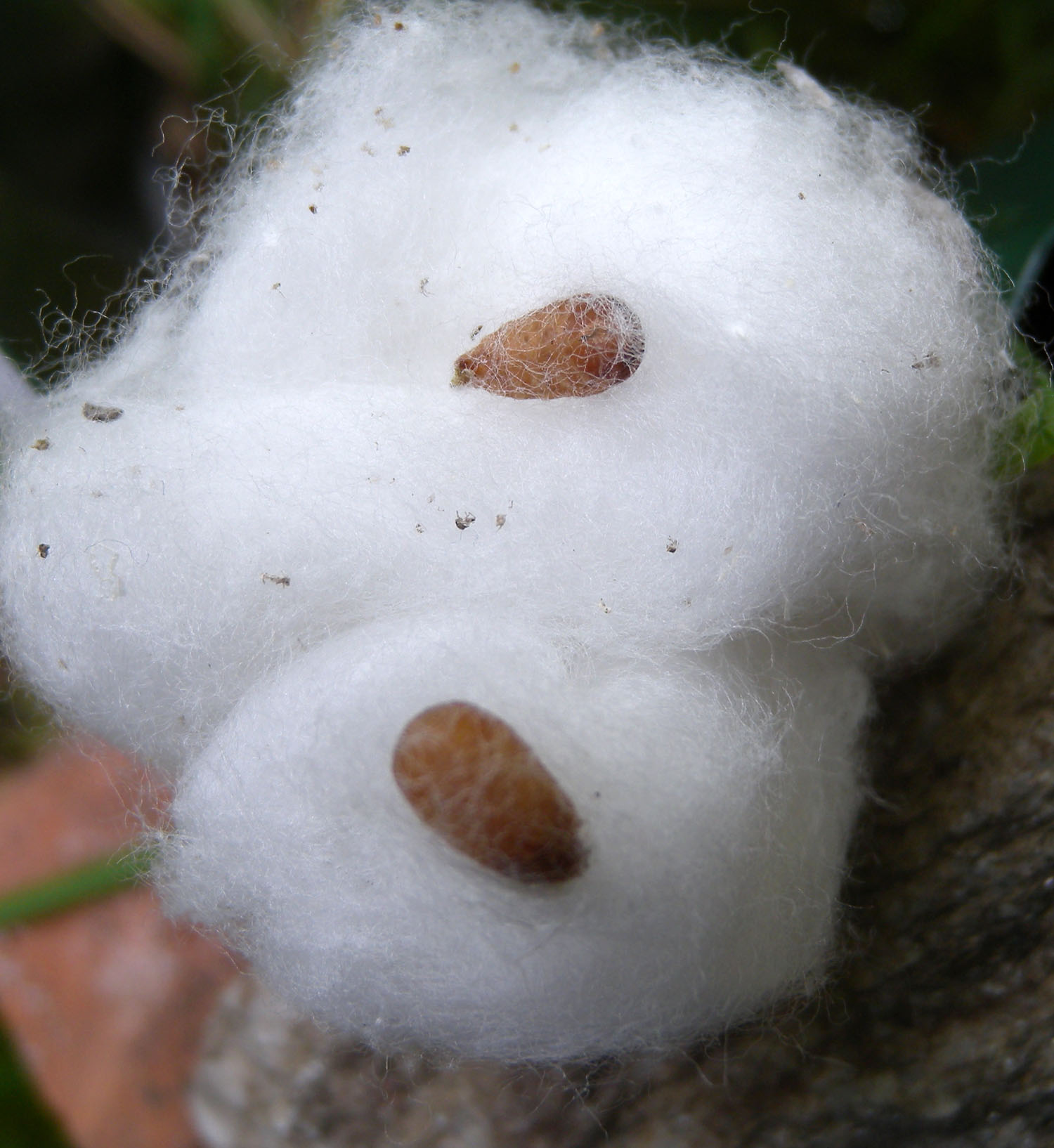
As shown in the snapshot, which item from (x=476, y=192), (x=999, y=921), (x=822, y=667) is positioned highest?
(x=476, y=192)

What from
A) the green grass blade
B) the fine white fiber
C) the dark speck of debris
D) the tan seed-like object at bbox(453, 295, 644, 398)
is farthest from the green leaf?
the green grass blade

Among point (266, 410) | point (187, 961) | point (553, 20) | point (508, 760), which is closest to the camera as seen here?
point (508, 760)

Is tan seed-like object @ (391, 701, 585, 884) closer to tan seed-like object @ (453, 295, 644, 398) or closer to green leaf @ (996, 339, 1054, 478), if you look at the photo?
tan seed-like object @ (453, 295, 644, 398)

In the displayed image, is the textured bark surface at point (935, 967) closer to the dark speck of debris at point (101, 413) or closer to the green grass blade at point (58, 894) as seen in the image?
the dark speck of debris at point (101, 413)

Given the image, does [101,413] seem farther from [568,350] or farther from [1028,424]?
[1028,424]

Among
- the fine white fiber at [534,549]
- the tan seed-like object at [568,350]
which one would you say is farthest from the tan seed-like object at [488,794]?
the tan seed-like object at [568,350]

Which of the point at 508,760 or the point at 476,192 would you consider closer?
the point at 508,760

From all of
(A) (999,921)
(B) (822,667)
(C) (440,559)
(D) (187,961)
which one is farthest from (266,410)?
(D) (187,961)

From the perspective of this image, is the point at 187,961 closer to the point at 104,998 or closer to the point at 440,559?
the point at 104,998

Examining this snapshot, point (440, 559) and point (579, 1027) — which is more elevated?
point (440, 559)
